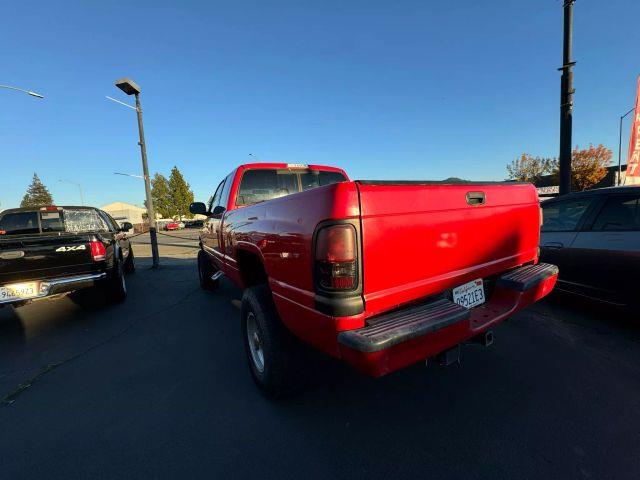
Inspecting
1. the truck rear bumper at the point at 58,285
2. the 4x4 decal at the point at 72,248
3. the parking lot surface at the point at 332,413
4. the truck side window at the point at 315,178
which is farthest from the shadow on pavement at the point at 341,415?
the truck side window at the point at 315,178

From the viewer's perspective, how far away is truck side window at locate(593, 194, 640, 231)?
3.19m

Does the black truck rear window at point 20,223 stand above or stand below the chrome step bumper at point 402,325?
above

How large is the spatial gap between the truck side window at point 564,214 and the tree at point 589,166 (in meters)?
36.8

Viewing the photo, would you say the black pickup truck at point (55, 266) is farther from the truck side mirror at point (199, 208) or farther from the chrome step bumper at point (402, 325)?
the chrome step bumper at point (402, 325)

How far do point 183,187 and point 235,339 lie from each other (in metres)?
69.9

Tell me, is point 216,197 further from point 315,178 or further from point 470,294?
point 470,294

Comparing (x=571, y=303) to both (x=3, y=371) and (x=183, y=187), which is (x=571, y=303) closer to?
(x=3, y=371)

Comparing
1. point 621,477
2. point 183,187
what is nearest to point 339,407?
point 621,477

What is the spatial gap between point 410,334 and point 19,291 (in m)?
5.16

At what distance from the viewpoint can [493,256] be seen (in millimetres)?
2389

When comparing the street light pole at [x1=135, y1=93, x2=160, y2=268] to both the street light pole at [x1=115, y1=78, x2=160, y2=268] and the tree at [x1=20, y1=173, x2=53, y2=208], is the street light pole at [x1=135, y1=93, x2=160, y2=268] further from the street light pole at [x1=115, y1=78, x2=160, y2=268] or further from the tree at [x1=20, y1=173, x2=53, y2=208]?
the tree at [x1=20, y1=173, x2=53, y2=208]

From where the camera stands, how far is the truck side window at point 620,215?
3188mm

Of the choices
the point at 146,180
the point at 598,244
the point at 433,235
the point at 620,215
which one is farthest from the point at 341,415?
the point at 146,180

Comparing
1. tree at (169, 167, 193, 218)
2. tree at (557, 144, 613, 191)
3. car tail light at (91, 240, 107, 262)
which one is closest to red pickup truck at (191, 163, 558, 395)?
car tail light at (91, 240, 107, 262)
